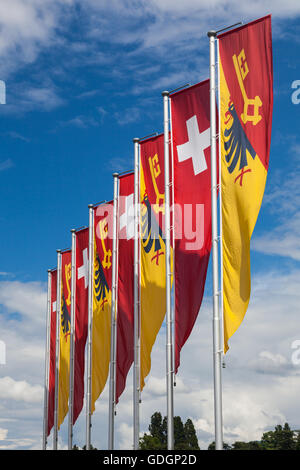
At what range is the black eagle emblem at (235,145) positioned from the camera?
67.0 feet

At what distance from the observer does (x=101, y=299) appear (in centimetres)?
3381

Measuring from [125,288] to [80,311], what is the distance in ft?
21.8

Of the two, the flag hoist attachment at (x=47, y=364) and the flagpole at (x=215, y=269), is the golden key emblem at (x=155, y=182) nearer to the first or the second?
the flagpole at (x=215, y=269)

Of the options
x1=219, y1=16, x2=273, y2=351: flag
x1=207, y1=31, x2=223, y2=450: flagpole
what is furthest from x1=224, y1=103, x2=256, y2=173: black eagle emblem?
x1=207, y1=31, x2=223, y2=450: flagpole

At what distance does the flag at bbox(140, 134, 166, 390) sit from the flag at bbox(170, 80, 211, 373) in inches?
113

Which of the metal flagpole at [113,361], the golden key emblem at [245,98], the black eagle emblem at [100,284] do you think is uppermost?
the golden key emblem at [245,98]

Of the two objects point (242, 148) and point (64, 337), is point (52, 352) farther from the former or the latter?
point (242, 148)

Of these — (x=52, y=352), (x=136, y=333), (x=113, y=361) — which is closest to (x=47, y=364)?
(x=52, y=352)

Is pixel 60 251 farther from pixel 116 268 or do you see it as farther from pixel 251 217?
pixel 251 217

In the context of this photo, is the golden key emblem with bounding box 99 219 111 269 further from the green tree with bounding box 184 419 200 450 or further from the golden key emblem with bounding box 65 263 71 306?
the green tree with bounding box 184 419 200 450

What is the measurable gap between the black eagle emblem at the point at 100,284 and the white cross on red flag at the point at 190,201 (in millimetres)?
9987

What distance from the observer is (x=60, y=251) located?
137 ft

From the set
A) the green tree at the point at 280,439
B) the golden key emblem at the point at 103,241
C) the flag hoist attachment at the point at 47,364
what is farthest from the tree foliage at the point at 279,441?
the golden key emblem at the point at 103,241
